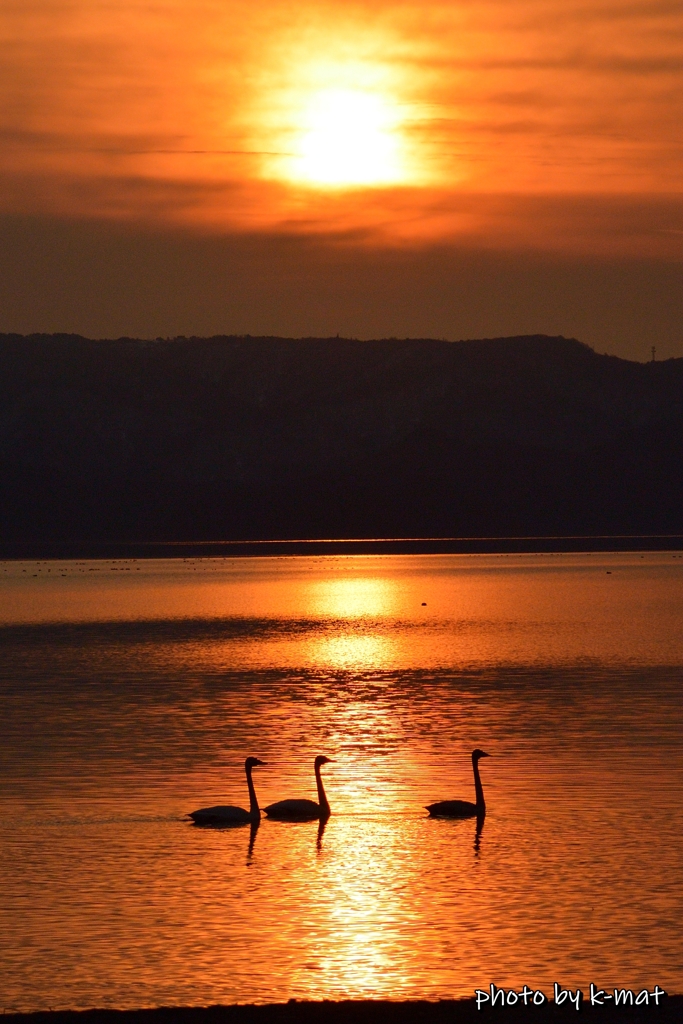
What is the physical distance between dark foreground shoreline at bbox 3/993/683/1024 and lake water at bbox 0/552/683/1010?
1.02 metres

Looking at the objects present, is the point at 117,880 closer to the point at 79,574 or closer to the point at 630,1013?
the point at 630,1013

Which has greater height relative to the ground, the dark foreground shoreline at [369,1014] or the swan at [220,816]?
the dark foreground shoreline at [369,1014]

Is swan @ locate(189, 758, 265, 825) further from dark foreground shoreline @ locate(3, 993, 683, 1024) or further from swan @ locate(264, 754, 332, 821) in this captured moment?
dark foreground shoreline @ locate(3, 993, 683, 1024)

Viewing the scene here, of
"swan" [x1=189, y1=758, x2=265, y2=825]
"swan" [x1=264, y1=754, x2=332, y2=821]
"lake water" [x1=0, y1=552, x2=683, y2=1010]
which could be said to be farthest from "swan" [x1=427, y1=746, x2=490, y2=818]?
"swan" [x1=189, y1=758, x2=265, y2=825]

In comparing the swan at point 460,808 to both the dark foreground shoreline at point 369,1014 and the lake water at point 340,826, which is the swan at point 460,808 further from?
the dark foreground shoreline at point 369,1014

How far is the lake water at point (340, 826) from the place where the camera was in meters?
17.4

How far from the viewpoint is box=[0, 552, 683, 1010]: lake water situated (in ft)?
57.2

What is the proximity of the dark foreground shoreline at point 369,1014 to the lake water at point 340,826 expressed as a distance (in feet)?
3.33

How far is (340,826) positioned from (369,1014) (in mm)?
10727

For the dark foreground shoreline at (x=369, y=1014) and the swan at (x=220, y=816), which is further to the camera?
the swan at (x=220, y=816)

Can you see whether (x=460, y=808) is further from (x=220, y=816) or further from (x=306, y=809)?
(x=220, y=816)

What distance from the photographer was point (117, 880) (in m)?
21.6

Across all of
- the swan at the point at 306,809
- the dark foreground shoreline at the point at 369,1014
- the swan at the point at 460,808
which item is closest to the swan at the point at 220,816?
the swan at the point at 306,809

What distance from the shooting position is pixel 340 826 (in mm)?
25500
